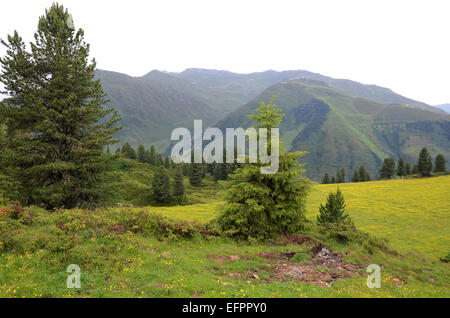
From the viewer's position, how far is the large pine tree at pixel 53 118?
20.1 m

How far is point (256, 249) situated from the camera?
1730cm

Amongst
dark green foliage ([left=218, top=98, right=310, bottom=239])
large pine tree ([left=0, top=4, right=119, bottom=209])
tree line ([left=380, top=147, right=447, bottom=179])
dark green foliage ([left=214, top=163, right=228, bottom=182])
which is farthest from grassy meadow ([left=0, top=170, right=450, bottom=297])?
dark green foliage ([left=214, top=163, right=228, bottom=182])

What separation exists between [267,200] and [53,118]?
806 inches

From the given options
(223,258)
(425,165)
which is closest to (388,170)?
(425,165)

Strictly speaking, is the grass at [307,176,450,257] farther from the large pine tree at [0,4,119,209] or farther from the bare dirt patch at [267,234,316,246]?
the large pine tree at [0,4,119,209]

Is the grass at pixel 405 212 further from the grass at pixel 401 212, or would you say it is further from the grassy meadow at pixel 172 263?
the grassy meadow at pixel 172 263

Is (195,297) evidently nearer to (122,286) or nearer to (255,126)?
(122,286)

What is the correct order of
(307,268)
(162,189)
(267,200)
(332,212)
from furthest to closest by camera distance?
(162,189)
(332,212)
(267,200)
(307,268)

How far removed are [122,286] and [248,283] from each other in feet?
19.4

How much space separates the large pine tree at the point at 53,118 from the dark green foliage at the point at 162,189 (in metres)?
52.8

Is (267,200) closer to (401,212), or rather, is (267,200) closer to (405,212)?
(401,212)

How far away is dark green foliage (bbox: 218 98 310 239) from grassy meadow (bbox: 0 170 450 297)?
1440 mm

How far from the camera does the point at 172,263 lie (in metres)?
13.0

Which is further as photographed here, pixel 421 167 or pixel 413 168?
pixel 413 168
